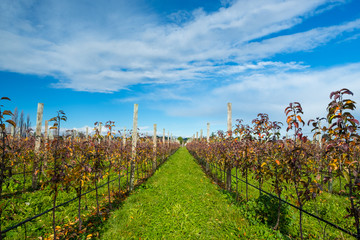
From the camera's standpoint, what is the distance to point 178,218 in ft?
17.1

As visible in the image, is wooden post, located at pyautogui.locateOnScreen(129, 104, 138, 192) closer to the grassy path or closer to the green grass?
the grassy path

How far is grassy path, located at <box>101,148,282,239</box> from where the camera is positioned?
4422mm

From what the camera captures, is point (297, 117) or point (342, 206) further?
point (342, 206)

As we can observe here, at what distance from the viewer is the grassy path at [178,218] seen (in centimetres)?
442

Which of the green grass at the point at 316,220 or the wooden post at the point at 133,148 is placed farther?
the wooden post at the point at 133,148

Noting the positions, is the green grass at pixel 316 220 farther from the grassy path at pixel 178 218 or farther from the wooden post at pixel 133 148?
the wooden post at pixel 133 148

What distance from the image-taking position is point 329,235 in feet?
14.2

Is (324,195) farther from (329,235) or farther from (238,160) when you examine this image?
(238,160)

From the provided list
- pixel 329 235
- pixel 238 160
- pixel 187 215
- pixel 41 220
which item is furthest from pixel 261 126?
pixel 41 220

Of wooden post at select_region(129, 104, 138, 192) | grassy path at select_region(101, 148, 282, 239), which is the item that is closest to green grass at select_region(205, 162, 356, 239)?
grassy path at select_region(101, 148, 282, 239)

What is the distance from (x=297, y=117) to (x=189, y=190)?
5.54 m

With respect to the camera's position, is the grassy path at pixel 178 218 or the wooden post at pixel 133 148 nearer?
the grassy path at pixel 178 218

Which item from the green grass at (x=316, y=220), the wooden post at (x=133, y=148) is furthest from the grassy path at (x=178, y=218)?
the wooden post at (x=133, y=148)

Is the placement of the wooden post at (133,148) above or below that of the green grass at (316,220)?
above
